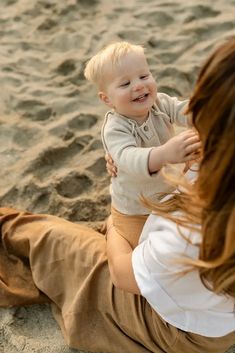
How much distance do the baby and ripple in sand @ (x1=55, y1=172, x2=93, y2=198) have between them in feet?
1.70

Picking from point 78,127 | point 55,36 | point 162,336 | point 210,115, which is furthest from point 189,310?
point 55,36

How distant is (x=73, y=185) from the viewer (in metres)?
2.32

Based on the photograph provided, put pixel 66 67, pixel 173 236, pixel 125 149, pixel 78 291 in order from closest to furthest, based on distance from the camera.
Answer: pixel 173 236 < pixel 125 149 < pixel 78 291 < pixel 66 67

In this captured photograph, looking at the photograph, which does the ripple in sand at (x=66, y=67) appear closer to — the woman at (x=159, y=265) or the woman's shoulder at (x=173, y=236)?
the woman at (x=159, y=265)

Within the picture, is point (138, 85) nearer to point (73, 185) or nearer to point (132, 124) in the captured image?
point (132, 124)

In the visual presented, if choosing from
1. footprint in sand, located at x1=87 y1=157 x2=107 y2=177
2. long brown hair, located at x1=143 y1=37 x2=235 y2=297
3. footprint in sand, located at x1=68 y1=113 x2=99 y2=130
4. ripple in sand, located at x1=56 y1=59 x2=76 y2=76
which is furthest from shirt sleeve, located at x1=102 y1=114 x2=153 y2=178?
ripple in sand, located at x1=56 y1=59 x2=76 y2=76

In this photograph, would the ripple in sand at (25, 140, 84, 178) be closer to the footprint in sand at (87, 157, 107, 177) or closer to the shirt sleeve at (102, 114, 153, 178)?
the footprint in sand at (87, 157, 107, 177)

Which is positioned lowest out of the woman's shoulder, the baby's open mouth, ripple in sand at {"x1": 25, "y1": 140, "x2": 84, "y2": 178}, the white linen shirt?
ripple in sand at {"x1": 25, "y1": 140, "x2": 84, "y2": 178}

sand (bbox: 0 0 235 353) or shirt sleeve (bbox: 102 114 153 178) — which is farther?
sand (bbox: 0 0 235 353)

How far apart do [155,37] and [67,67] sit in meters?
0.48

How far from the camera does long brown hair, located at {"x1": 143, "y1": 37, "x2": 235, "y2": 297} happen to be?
1.08 metres

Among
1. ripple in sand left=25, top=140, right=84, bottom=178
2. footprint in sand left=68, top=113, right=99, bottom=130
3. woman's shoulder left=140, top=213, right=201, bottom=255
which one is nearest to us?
woman's shoulder left=140, top=213, right=201, bottom=255

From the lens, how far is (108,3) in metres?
3.35

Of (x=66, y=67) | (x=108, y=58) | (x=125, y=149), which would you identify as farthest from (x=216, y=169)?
(x=66, y=67)
